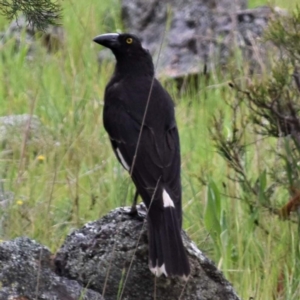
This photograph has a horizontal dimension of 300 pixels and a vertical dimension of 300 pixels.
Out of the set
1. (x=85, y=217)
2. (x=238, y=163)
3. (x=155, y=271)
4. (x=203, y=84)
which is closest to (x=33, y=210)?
(x=85, y=217)

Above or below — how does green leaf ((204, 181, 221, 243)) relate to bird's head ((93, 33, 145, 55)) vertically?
below

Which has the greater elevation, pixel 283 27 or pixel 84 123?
pixel 283 27

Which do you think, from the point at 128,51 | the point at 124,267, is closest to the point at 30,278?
the point at 124,267

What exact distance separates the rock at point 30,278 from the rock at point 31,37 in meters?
3.75

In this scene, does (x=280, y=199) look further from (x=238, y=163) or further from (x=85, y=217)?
(x=85, y=217)

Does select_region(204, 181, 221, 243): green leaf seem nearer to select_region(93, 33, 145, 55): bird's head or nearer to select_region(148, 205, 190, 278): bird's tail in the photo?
select_region(148, 205, 190, 278): bird's tail

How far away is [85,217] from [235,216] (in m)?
0.82

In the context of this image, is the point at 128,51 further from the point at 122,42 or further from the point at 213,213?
the point at 213,213

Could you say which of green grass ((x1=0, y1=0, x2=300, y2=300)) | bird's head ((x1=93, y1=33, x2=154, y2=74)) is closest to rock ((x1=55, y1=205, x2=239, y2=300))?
green grass ((x1=0, y1=0, x2=300, y2=300))

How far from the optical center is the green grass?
14.0 ft

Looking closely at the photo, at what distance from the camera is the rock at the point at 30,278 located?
303 centimetres

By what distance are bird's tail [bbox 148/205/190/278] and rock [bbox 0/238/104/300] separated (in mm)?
297

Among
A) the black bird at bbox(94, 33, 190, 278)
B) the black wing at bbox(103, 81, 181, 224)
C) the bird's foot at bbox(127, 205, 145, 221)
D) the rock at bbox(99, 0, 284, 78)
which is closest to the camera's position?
the black bird at bbox(94, 33, 190, 278)

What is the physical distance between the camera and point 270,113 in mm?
4430
